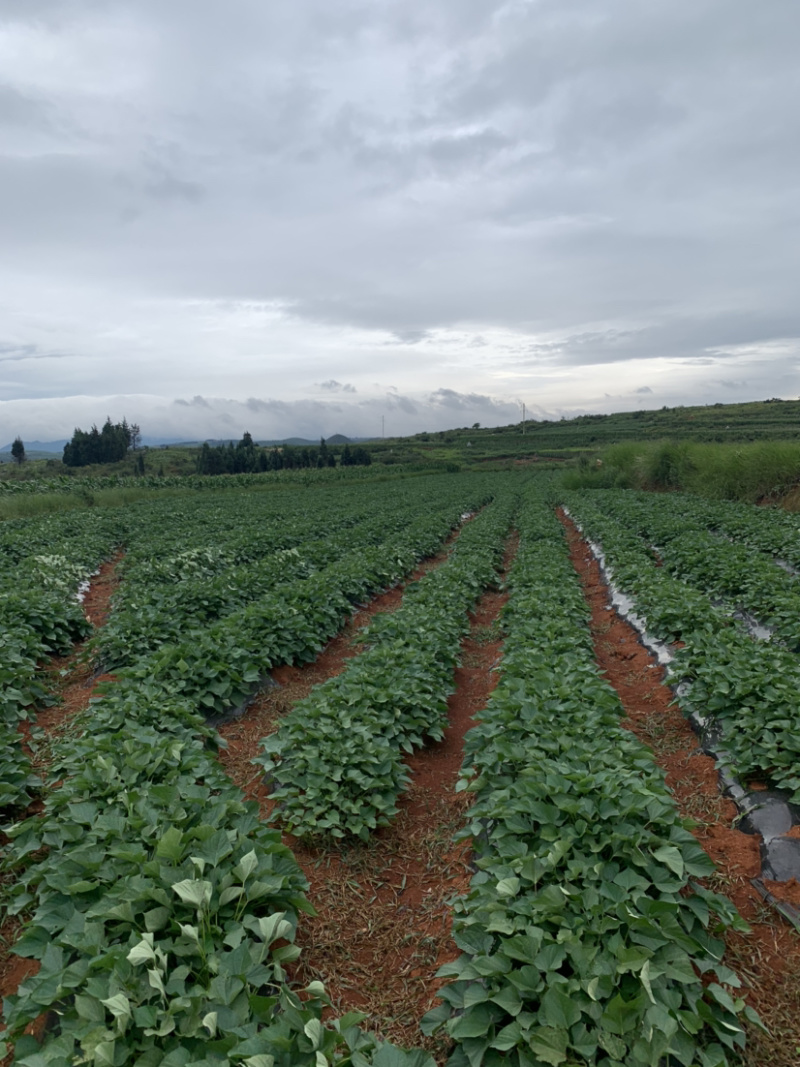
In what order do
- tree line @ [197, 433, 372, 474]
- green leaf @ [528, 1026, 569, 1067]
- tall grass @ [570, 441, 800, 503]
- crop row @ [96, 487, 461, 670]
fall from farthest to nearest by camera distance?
tree line @ [197, 433, 372, 474], tall grass @ [570, 441, 800, 503], crop row @ [96, 487, 461, 670], green leaf @ [528, 1026, 569, 1067]

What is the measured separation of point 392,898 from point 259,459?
7129 cm

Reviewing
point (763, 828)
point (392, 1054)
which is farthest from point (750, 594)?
point (392, 1054)

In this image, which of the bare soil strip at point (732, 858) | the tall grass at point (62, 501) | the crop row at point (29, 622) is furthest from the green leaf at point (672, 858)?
Result: the tall grass at point (62, 501)

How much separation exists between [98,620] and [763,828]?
10.1m

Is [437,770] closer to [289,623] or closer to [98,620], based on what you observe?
[289,623]

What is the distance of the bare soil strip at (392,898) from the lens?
3.26 meters

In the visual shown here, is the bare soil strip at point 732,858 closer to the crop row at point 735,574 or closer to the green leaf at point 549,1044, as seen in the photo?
the green leaf at point 549,1044

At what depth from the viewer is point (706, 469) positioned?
99.1 feet

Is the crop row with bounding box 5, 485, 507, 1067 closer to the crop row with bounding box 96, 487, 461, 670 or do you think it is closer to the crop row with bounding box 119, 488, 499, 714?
the crop row with bounding box 119, 488, 499, 714

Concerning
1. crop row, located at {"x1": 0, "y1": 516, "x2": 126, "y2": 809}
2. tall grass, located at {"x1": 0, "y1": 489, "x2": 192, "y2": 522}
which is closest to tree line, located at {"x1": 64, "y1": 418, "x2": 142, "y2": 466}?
tall grass, located at {"x1": 0, "y1": 489, "x2": 192, "y2": 522}

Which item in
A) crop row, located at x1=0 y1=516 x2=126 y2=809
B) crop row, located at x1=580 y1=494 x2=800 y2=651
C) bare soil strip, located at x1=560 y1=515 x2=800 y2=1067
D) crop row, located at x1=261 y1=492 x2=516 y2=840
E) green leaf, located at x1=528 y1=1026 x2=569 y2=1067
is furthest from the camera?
crop row, located at x1=580 y1=494 x2=800 y2=651

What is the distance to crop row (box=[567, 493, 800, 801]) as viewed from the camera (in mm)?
4516

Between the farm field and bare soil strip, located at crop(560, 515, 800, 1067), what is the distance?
20 millimetres

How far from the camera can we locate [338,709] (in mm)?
5340
